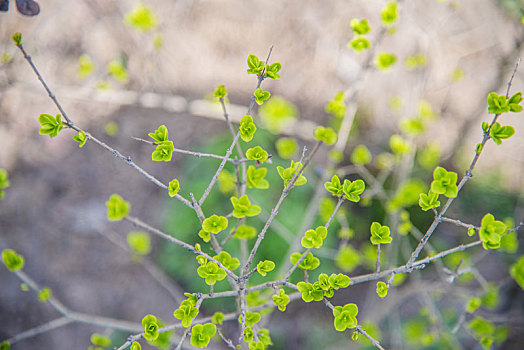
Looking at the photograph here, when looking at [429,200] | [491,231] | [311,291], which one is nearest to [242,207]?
[311,291]

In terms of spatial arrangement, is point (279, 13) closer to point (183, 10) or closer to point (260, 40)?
point (260, 40)

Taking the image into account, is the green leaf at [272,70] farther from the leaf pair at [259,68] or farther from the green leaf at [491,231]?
the green leaf at [491,231]

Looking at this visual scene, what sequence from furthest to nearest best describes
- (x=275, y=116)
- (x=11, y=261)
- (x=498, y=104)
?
(x=275, y=116) → (x=11, y=261) → (x=498, y=104)

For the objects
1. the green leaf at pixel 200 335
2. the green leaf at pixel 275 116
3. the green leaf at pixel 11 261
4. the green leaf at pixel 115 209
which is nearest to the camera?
the green leaf at pixel 200 335

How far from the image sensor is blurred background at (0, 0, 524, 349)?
2.62 m

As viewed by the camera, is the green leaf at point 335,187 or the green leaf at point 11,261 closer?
the green leaf at point 335,187

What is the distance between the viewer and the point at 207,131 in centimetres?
293

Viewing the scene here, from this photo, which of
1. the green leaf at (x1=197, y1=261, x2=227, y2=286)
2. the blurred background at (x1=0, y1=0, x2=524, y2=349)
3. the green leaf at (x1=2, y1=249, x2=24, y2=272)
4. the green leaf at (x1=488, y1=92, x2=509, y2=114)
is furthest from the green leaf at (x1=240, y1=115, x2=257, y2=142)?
the blurred background at (x1=0, y1=0, x2=524, y2=349)

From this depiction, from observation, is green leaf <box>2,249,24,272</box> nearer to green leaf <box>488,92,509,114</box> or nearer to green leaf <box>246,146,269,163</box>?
green leaf <box>246,146,269,163</box>

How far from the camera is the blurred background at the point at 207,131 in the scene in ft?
8.61

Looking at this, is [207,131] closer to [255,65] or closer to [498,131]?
[255,65]

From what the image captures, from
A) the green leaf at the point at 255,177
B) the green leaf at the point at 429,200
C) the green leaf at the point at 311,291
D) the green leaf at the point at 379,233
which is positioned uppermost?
the green leaf at the point at 255,177

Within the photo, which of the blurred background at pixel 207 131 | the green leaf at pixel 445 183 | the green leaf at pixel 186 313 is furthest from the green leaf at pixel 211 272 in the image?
the blurred background at pixel 207 131

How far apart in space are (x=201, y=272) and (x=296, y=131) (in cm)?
198
